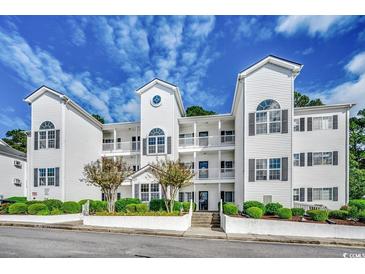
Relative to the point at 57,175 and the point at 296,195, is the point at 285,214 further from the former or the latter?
the point at 57,175

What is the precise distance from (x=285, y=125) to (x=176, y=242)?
404 inches

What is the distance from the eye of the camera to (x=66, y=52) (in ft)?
41.9

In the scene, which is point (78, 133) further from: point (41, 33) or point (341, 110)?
point (341, 110)

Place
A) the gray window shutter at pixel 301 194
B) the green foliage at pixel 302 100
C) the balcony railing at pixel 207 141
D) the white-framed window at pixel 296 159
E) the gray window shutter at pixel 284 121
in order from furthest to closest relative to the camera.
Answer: the green foliage at pixel 302 100 → the balcony railing at pixel 207 141 → the white-framed window at pixel 296 159 → the gray window shutter at pixel 301 194 → the gray window shutter at pixel 284 121

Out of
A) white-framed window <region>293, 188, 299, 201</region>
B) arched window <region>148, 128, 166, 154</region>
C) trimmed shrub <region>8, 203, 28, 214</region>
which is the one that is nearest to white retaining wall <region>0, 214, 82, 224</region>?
trimmed shrub <region>8, 203, 28, 214</region>

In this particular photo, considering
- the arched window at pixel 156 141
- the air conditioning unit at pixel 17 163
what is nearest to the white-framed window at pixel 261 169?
the arched window at pixel 156 141

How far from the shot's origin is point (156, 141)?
19.2 meters

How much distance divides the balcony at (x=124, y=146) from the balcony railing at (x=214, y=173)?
19.7ft

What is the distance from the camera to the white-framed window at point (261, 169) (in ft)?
49.3

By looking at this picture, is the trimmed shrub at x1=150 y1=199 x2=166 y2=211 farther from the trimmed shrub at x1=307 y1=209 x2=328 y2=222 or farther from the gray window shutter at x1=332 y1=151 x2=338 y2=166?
the gray window shutter at x1=332 y1=151 x2=338 y2=166

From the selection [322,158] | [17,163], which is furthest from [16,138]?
[322,158]

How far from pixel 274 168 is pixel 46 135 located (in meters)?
17.7

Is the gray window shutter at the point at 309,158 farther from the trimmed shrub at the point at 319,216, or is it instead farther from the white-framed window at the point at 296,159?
the trimmed shrub at the point at 319,216

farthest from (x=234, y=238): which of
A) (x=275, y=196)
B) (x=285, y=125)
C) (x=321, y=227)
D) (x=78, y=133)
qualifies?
(x=78, y=133)
